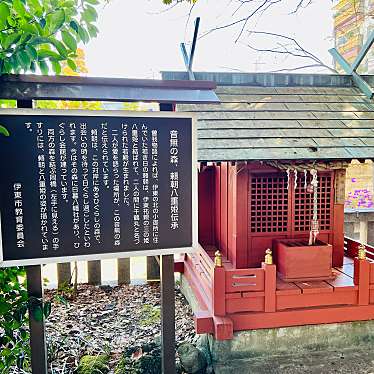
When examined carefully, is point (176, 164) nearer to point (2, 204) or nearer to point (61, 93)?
point (61, 93)

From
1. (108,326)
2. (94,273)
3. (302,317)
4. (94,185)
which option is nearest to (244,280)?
(302,317)

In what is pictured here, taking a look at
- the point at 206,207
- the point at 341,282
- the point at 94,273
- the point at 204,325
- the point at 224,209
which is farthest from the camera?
the point at 94,273

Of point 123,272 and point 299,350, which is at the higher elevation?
point 123,272

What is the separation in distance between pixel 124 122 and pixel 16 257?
148 cm

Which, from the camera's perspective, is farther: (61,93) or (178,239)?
(178,239)

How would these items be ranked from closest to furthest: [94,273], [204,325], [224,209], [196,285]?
[204,325] → [196,285] → [224,209] → [94,273]

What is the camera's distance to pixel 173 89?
3.12m

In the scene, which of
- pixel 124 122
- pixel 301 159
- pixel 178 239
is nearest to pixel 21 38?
pixel 124 122

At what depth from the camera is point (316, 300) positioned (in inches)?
187

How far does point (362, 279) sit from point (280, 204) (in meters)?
1.69

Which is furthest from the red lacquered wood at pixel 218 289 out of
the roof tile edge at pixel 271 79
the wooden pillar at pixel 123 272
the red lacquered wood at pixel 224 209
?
the roof tile edge at pixel 271 79

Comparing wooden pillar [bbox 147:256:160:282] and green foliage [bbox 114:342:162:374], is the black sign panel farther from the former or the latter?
wooden pillar [bbox 147:256:160:282]

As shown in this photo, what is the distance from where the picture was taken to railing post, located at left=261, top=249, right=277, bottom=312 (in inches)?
181

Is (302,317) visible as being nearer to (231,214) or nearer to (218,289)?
(218,289)
